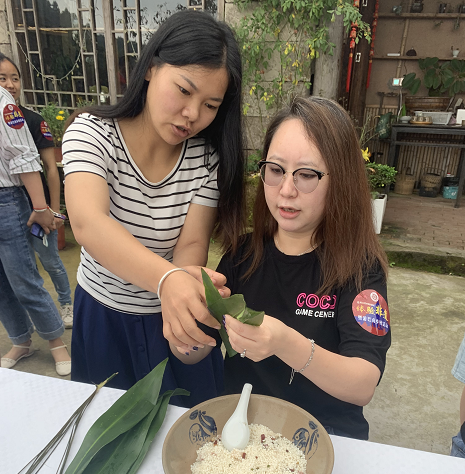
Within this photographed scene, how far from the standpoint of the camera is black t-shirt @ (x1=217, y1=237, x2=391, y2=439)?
1095 millimetres

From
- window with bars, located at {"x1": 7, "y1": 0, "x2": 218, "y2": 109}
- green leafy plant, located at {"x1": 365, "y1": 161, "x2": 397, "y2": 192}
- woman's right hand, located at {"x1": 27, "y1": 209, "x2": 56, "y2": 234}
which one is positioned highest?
window with bars, located at {"x1": 7, "y1": 0, "x2": 218, "y2": 109}

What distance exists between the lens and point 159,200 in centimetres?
132

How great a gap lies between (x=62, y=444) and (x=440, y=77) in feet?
23.3

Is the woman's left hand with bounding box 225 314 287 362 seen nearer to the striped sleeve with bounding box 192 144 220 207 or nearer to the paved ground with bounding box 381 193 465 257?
the striped sleeve with bounding box 192 144 220 207

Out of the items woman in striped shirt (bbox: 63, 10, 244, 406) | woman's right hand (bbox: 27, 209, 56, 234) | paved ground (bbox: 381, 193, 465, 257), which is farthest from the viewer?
paved ground (bbox: 381, 193, 465, 257)

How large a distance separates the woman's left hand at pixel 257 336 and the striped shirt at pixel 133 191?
21.9 inches

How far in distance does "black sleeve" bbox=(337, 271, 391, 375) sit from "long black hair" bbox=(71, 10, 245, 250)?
0.45 meters

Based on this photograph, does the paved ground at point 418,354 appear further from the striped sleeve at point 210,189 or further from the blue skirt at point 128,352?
the striped sleeve at point 210,189

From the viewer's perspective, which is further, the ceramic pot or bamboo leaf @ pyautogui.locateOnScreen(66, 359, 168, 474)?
the ceramic pot

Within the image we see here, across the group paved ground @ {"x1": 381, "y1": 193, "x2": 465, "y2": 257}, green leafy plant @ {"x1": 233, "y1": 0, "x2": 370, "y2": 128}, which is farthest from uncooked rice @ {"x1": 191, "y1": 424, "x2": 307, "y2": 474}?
paved ground @ {"x1": 381, "y1": 193, "x2": 465, "y2": 257}

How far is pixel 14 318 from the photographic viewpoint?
2463 mm

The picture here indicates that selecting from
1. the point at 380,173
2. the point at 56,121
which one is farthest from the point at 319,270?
the point at 56,121

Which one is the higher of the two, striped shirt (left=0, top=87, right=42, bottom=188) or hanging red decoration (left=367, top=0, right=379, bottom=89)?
A: hanging red decoration (left=367, top=0, right=379, bottom=89)

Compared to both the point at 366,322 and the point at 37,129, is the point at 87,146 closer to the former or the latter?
the point at 366,322
